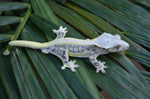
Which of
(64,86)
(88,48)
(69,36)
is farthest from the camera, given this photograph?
(69,36)

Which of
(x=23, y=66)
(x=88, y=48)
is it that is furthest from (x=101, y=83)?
(x=23, y=66)

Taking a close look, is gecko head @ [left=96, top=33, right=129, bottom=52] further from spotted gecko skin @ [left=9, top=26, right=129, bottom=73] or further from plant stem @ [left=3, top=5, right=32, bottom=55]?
plant stem @ [left=3, top=5, right=32, bottom=55]

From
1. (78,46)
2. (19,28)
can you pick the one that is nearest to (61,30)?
(78,46)

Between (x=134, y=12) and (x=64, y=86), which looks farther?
(x=134, y=12)

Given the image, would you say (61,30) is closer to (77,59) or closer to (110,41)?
(77,59)

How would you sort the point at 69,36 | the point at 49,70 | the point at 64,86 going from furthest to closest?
the point at 69,36 → the point at 49,70 → the point at 64,86

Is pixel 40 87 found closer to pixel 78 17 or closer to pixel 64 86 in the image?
pixel 64 86

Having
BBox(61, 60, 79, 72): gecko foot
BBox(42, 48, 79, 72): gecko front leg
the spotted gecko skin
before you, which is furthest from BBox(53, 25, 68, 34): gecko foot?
BBox(61, 60, 79, 72): gecko foot
